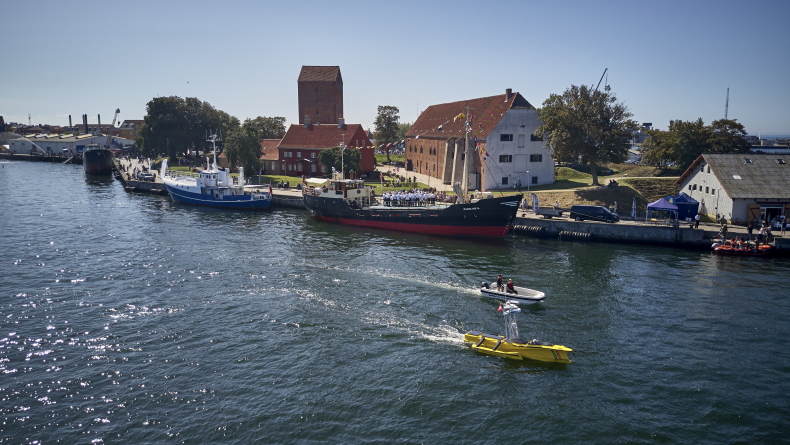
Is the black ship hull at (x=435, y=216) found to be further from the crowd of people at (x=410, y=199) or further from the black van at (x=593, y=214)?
the black van at (x=593, y=214)

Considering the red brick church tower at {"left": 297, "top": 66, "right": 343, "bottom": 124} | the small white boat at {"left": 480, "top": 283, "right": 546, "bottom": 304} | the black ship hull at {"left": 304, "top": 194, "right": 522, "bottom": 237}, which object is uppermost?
the red brick church tower at {"left": 297, "top": 66, "right": 343, "bottom": 124}

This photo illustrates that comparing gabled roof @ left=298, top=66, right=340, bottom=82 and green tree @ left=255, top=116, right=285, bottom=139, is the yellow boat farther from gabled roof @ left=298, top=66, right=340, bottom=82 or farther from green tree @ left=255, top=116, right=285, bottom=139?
green tree @ left=255, top=116, right=285, bottom=139

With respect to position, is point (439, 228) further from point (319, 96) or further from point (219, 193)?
point (319, 96)

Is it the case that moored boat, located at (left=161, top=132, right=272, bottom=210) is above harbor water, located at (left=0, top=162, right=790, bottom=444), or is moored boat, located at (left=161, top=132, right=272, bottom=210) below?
above

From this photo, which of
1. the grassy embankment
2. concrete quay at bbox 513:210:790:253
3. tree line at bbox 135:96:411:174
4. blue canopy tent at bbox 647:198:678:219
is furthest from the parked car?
tree line at bbox 135:96:411:174

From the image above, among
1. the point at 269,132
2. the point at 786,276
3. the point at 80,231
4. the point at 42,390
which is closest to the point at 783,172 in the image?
the point at 786,276

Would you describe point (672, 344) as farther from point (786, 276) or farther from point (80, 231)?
point (80, 231)
